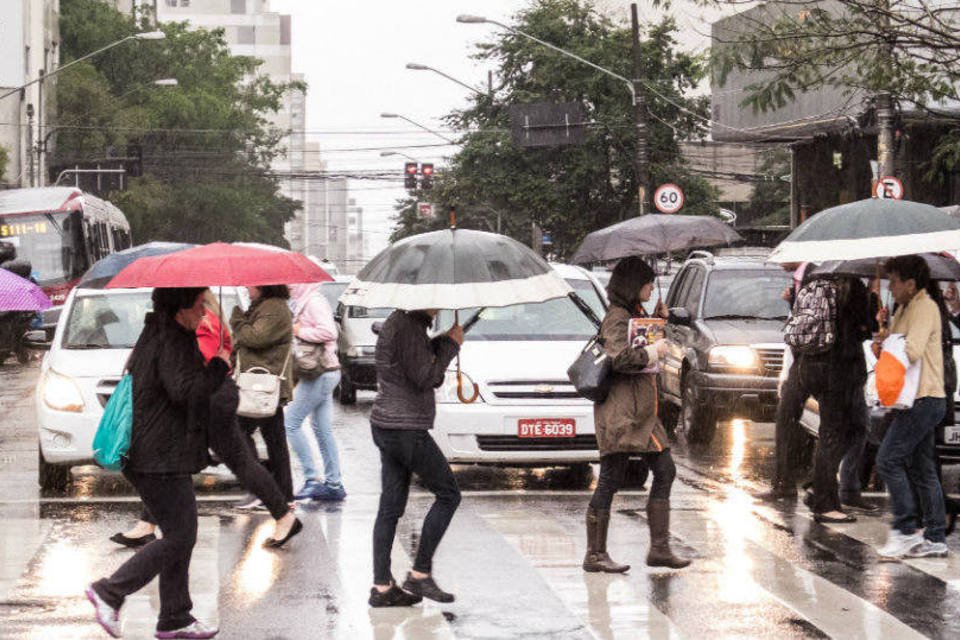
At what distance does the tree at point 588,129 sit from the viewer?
46062 mm

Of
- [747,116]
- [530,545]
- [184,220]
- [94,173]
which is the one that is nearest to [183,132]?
[184,220]

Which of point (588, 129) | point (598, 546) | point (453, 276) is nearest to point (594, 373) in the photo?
point (598, 546)

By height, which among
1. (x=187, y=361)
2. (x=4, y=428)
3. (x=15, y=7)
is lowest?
(x=4, y=428)

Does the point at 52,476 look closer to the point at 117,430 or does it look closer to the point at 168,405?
the point at 117,430

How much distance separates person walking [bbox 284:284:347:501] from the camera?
12.0 m

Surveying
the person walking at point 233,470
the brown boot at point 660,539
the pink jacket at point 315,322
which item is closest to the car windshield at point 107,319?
the pink jacket at point 315,322

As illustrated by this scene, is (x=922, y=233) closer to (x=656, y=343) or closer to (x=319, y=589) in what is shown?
(x=656, y=343)

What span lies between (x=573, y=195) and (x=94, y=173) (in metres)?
22.4

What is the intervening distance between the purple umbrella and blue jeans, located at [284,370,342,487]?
257cm

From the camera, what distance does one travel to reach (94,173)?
208ft

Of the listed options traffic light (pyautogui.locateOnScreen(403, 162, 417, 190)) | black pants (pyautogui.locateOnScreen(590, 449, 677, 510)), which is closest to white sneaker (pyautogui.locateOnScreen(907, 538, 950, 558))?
black pants (pyautogui.locateOnScreen(590, 449, 677, 510))

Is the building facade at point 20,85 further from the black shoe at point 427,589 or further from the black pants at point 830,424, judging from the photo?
the black shoe at point 427,589

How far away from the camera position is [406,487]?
8.28 metres

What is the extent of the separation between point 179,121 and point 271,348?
69.2m
